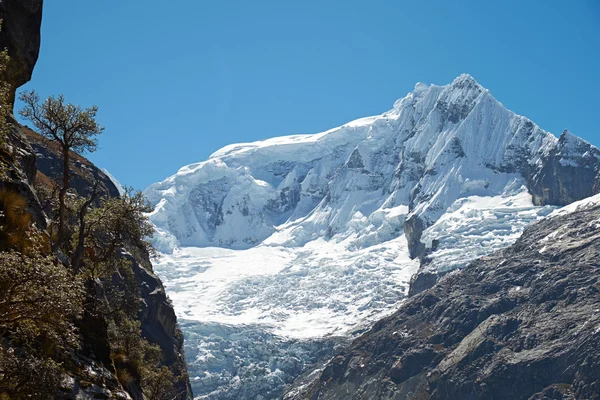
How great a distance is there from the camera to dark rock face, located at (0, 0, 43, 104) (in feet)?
118

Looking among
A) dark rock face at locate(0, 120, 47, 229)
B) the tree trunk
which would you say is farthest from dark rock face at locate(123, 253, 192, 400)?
the tree trunk

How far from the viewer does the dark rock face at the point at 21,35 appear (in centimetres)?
3594

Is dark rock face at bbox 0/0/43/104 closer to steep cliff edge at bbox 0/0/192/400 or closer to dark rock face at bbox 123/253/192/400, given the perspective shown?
steep cliff edge at bbox 0/0/192/400

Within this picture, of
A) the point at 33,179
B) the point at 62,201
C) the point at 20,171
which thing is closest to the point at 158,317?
the point at 33,179

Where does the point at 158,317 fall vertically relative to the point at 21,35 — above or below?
below

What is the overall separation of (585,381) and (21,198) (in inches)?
7601

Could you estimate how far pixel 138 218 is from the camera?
34.4m

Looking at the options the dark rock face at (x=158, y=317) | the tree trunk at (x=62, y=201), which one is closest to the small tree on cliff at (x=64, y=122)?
the tree trunk at (x=62, y=201)

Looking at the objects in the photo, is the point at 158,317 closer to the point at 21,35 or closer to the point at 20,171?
the point at 21,35

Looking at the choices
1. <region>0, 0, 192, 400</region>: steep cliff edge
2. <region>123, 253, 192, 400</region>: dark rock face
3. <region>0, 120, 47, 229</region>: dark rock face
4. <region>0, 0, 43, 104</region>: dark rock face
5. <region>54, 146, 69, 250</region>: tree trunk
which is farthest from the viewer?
<region>123, 253, 192, 400</region>: dark rock face

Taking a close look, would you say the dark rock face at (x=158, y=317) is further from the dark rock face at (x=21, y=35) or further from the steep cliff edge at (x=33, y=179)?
the dark rock face at (x=21, y=35)

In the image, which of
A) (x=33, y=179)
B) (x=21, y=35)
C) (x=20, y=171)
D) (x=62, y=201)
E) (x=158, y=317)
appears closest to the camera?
(x=20, y=171)

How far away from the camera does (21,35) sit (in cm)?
3716

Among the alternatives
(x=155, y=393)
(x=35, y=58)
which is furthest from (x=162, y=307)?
A: (x=35, y=58)
